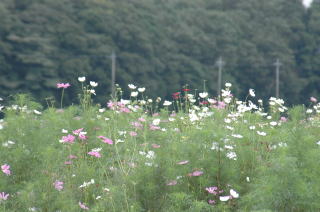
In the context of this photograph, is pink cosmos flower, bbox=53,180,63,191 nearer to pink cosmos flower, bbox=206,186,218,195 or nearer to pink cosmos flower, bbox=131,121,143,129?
pink cosmos flower, bbox=206,186,218,195

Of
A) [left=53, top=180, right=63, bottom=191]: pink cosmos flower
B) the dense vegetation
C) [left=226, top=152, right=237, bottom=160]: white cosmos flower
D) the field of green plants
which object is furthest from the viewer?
the dense vegetation

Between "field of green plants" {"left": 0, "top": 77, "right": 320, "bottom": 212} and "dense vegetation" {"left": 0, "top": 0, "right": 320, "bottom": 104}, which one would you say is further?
"dense vegetation" {"left": 0, "top": 0, "right": 320, "bottom": 104}

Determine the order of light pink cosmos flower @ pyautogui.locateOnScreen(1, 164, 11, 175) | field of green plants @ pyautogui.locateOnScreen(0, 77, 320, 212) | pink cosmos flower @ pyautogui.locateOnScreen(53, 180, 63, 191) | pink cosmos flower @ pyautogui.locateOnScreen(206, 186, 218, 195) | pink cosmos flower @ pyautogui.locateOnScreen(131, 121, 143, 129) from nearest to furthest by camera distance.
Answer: field of green plants @ pyautogui.locateOnScreen(0, 77, 320, 212)
pink cosmos flower @ pyautogui.locateOnScreen(206, 186, 218, 195)
light pink cosmos flower @ pyautogui.locateOnScreen(1, 164, 11, 175)
pink cosmos flower @ pyautogui.locateOnScreen(53, 180, 63, 191)
pink cosmos flower @ pyautogui.locateOnScreen(131, 121, 143, 129)

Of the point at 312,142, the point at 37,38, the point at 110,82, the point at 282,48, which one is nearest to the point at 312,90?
the point at 282,48

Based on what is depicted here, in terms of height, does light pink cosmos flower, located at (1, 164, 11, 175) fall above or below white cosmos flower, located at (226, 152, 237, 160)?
below

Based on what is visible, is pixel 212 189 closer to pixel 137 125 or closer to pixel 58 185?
pixel 58 185

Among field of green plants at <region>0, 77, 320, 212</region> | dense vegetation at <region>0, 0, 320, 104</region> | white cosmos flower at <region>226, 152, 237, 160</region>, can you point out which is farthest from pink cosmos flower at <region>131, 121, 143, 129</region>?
dense vegetation at <region>0, 0, 320, 104</region>

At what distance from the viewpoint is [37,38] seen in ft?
102

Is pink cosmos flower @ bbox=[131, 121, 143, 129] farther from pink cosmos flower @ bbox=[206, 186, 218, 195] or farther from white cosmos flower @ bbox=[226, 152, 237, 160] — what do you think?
Result: pink cosmos flower @ bbox=[206, 186, 218, 195]

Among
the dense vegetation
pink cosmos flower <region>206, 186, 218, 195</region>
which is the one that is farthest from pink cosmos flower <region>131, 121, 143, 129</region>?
the dense vegetation

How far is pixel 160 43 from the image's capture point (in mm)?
36844

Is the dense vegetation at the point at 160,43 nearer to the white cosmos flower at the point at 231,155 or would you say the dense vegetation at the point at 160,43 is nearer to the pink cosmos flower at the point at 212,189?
the white cosmos flower at the point at 231,155

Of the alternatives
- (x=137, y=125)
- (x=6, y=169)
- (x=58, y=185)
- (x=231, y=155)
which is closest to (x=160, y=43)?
(x=137, y=125)

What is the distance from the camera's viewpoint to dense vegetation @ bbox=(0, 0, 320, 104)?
1214 inches
